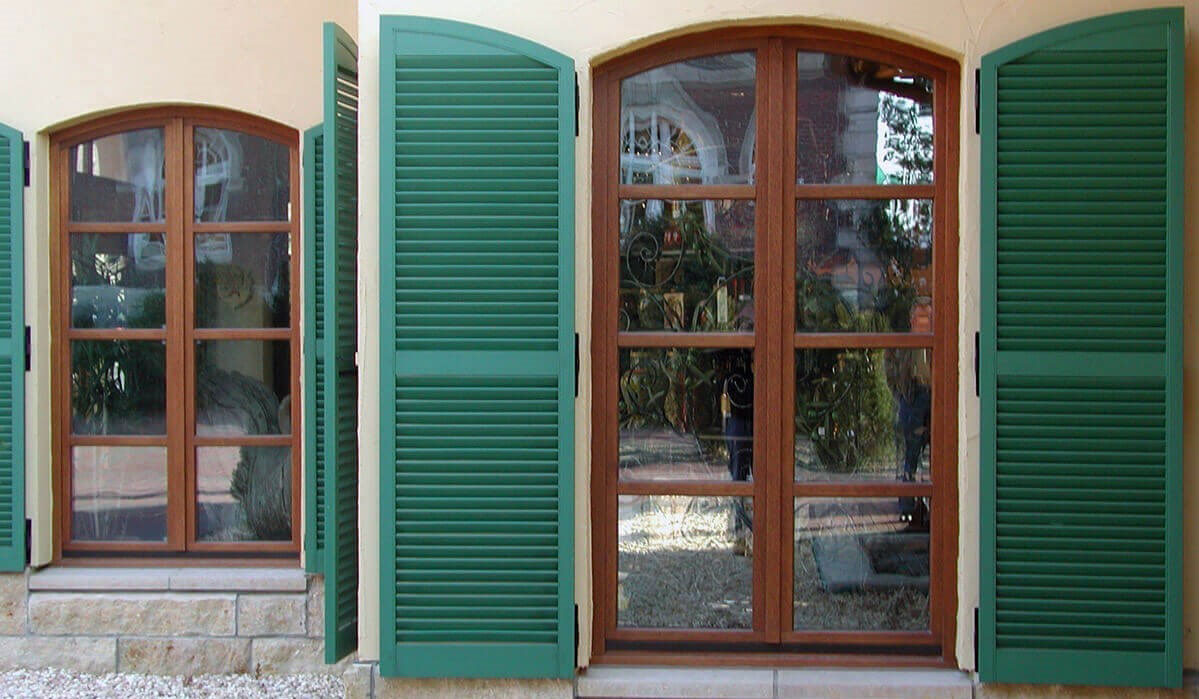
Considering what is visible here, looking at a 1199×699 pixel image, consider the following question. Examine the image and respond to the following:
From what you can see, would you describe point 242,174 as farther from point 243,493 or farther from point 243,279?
point 243,493

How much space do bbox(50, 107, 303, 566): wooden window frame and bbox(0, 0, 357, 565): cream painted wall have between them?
0.40ft

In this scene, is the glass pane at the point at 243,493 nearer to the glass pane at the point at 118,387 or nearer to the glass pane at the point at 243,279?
the glass pane at the point at 118,387

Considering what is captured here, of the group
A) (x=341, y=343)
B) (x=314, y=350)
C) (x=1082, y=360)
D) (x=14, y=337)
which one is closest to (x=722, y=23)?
(x=1082, y=360)

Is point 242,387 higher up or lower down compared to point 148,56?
lower down

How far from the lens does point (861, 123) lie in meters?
4.40

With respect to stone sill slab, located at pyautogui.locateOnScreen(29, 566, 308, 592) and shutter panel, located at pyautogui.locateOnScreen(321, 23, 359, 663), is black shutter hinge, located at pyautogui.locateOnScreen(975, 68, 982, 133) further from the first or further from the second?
stone sill slab, located at pyautogui.locateOnScreen(29, 566, 308, 592)

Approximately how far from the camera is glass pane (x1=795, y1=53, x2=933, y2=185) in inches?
172

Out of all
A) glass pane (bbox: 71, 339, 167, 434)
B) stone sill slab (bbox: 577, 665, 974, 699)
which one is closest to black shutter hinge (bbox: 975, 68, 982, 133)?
stone sill slab (bbox: 577, 665, 974, 699)

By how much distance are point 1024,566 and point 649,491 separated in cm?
132

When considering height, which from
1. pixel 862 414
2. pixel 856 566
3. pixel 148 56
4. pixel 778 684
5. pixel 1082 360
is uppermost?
pixel 148 56

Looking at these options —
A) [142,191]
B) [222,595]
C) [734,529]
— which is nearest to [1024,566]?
[734,529]

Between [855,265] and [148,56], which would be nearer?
[855,265]

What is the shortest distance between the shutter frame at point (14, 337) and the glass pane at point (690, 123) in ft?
9.57

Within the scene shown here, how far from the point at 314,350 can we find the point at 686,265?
162cm
